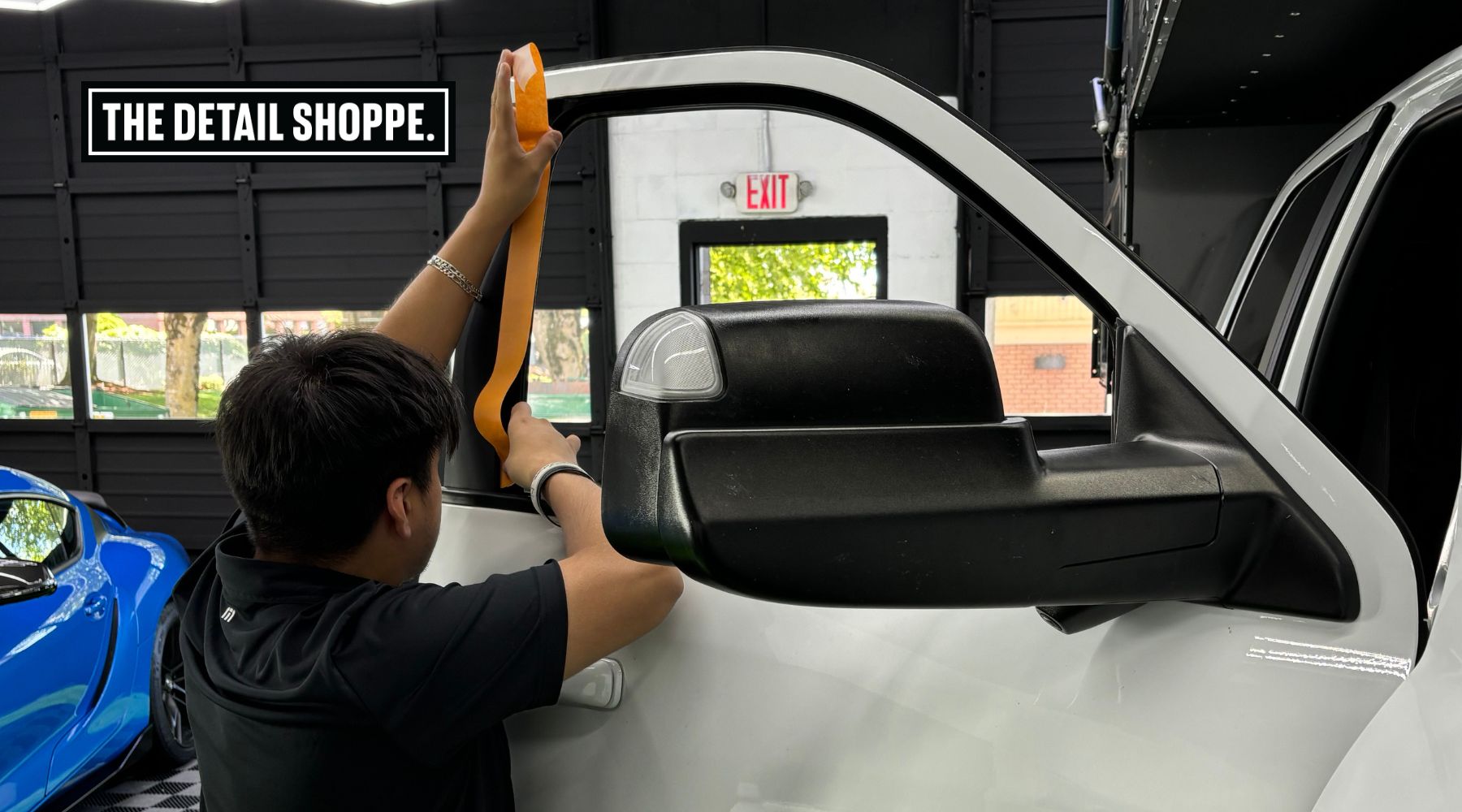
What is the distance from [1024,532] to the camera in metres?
0.63

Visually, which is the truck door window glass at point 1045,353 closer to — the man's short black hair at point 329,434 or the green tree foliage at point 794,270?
the green tree foliage at point 794,270

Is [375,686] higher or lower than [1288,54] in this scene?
lower

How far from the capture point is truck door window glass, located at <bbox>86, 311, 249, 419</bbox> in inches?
313

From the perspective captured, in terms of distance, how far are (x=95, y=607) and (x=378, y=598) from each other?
2.92 metres

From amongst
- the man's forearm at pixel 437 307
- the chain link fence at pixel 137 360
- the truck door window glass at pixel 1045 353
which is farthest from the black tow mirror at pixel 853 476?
the chain link fence at pixel 137 360

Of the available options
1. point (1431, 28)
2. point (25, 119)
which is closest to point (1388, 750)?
point (1431, 28)

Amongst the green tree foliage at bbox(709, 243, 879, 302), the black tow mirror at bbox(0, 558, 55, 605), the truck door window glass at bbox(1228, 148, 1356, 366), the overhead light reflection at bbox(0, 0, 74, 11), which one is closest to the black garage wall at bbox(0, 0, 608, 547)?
the green tree foliage at bbox(709, 243, 879, 302)

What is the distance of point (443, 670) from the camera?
1085 millimetres

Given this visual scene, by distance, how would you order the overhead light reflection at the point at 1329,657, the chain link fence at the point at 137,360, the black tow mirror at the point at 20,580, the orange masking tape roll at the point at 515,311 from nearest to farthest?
the overhead light reflection at the point at 1329,657 → the orange masking tape roll at the point at 515,311 → the black tow mirror at the point at 20,580 → the chain link fence at the point at 137,360

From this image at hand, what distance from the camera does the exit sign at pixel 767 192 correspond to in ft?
23.1

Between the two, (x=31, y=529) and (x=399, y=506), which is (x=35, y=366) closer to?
(x=31, y=529)

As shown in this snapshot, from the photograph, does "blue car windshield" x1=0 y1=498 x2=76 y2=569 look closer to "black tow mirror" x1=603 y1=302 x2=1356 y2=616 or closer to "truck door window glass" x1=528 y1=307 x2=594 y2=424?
"black tow mirror" x1=603 y1=302 x2=1356 y2=616

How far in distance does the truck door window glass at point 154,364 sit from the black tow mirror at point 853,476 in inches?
327

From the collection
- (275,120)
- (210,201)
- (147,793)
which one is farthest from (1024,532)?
(210,201)
